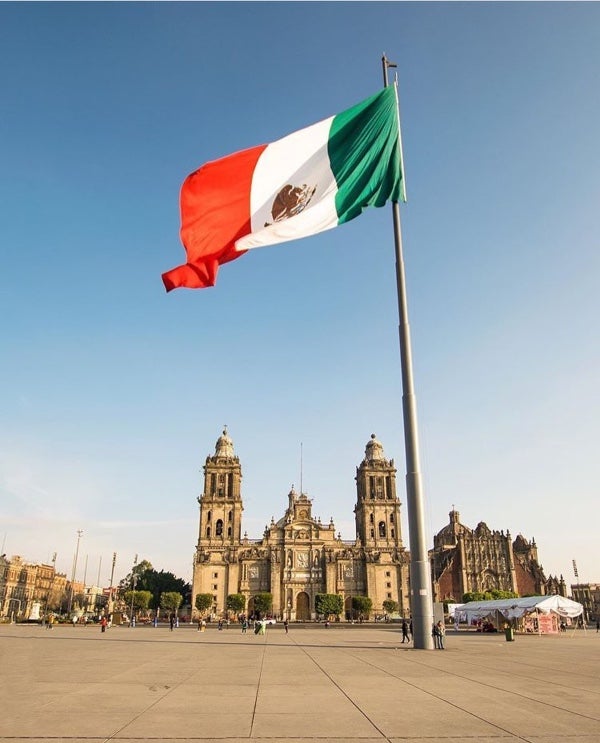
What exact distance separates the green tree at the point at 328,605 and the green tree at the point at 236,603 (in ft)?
40.2

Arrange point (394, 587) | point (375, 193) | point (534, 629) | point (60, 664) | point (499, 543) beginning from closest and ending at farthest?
point (60, 664)
point (375, 193)
point (534, 629)
point (394, 587)
point (499, 543)

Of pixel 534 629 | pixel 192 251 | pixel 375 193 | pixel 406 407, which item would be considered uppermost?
pixel 375 193

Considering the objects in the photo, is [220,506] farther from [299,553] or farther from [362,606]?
[362,606]

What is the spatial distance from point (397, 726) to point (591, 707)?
3.79 meters

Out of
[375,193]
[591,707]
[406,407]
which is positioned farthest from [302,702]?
[375,193]

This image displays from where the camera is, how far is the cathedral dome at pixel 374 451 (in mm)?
114688

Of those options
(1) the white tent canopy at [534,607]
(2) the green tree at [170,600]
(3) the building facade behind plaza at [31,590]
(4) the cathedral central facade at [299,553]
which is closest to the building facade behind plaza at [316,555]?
(4) the cathedral central facade at [299,553]

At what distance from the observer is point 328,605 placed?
9475 centimetres

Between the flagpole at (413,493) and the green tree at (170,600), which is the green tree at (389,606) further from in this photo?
the flagpole at (413,493)

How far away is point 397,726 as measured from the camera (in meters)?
8.05

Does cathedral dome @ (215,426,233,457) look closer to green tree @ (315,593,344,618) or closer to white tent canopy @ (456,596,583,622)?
green tree @ (315,593,344,618)

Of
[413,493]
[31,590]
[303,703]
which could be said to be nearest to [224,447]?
[31,590]

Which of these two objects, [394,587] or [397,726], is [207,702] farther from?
[394,587]

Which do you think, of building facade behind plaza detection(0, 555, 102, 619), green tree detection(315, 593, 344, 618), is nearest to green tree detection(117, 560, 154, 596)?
building facade behind plaza detection(0, 555, 102, 619)
